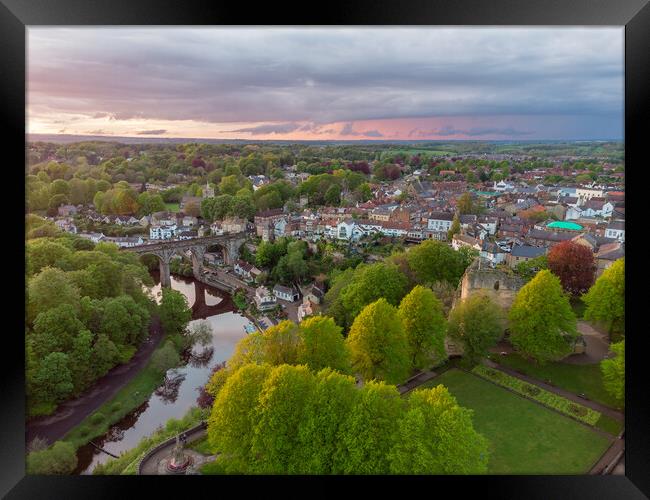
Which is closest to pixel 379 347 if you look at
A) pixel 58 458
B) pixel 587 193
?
pixel 58 458

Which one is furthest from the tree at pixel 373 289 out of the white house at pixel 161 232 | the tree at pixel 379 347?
the white house at pixel 161 232

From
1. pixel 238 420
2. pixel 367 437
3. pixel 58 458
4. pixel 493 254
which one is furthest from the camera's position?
pixel 493 254

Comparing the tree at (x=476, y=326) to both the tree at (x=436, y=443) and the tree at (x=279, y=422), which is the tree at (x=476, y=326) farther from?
the tree at (x=279, y=422)

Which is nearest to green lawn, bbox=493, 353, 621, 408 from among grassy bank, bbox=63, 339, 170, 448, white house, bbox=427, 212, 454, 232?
grassy bank, bbox=63, 339, 170, 448

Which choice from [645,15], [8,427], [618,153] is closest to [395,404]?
[618,153]

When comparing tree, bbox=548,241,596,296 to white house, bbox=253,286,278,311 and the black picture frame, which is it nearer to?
white house, bbox=253,286,278,311

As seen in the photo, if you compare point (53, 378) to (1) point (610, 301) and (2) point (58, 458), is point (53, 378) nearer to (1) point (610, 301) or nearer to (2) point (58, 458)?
(2) point (58, 458)

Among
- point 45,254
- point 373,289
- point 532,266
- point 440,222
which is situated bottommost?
point 373,289
